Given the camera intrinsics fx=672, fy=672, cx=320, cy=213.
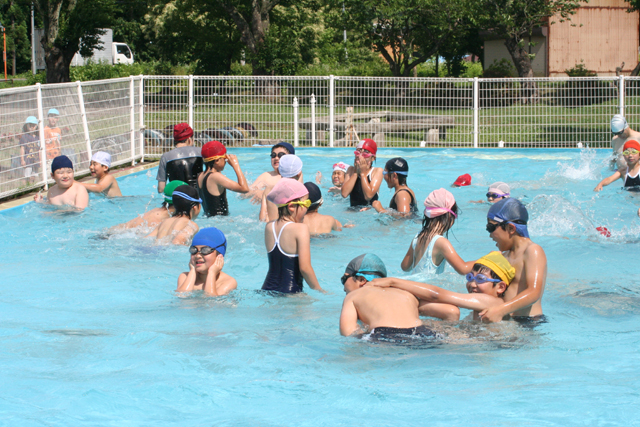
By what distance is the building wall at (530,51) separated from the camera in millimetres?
37750

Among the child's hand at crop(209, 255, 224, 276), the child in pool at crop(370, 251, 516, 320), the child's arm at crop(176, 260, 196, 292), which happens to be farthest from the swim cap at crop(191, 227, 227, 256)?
the child in pool at crop(370, 251, 516, 320)

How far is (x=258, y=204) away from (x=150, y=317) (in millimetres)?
5269

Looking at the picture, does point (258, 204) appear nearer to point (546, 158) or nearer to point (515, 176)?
point (515, 176)

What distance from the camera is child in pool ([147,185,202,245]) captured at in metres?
7.52

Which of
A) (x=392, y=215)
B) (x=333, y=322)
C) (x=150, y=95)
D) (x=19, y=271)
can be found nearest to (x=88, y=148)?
(x=150, y=95)

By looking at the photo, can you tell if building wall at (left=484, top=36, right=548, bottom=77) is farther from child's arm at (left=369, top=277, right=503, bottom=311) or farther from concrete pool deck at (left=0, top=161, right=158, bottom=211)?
child's arm at (left=369, top=277, right=503, bottom=311)

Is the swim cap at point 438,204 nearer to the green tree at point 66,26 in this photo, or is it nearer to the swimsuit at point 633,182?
the swimsuit at point 633,182

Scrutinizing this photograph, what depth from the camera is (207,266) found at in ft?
19.9

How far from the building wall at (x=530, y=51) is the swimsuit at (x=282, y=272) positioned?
3427cm

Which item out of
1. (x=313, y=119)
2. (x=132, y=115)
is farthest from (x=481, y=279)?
(x=313, y=119)

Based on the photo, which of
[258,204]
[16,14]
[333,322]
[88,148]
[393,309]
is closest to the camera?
[393,309]

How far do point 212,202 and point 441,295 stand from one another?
514 centimetres

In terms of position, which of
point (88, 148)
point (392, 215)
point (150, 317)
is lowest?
point (150, 317)

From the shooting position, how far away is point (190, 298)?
6.21m
